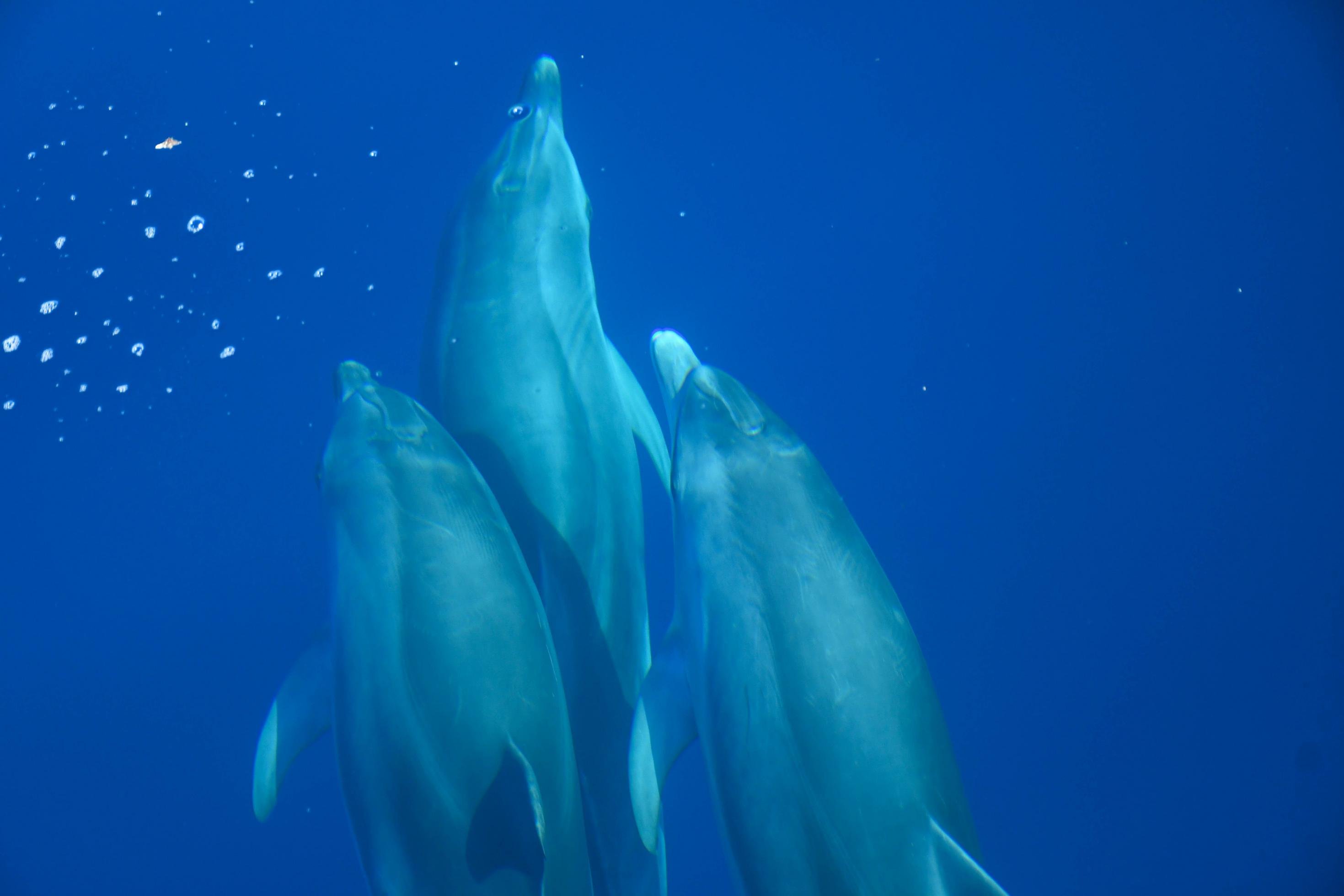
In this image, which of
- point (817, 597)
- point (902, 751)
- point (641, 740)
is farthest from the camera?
point (641, 740)

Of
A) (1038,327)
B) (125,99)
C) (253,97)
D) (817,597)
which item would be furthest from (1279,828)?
(125,99)

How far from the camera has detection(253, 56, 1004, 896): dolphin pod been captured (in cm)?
217

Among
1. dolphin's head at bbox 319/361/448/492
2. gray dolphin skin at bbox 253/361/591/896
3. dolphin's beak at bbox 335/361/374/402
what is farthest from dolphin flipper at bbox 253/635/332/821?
dolphin's beak at bbox 335/361/374/402

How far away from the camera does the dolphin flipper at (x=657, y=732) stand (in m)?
2.64

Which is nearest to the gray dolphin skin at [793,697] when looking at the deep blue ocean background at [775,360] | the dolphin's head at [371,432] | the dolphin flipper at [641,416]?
the dolphin flipper at [641,416]

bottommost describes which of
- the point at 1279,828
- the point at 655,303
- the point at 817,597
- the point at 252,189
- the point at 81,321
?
the point at 1279,828

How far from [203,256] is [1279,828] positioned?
814cm

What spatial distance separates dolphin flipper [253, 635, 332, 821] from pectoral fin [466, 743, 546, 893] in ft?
3.28

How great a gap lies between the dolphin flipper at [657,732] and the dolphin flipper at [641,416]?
1.10 meters

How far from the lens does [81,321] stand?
5.11m

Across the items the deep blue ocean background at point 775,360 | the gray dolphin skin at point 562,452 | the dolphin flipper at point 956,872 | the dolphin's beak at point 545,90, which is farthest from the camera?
the deep blue ocean background at point 775,360

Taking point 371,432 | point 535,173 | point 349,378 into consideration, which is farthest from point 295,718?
point 535,173

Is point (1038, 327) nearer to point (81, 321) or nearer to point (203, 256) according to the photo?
point (203, 256)

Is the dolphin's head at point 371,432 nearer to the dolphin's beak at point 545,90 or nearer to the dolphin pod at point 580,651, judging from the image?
the dolphin pod at point 580,651
